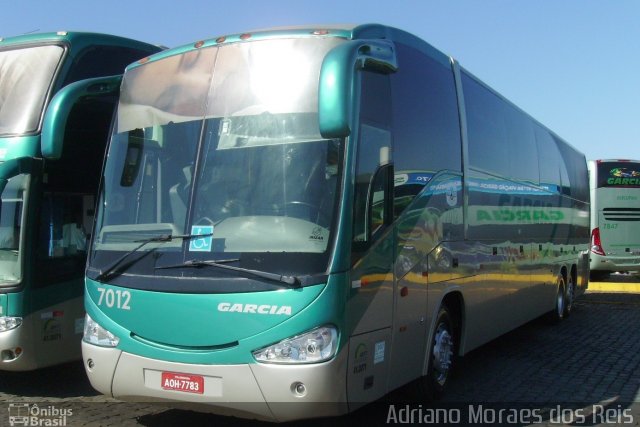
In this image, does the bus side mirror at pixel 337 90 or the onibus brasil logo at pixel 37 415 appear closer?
the bus side mirror at pixel 337 90

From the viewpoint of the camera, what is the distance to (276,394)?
4703 millimetres

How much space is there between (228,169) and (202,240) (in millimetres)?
584

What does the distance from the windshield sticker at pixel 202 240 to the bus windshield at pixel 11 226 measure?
9.07 ft

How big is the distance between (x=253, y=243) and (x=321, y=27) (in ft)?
6.12

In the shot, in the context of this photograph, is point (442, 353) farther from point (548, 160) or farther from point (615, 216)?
point (615, 216)

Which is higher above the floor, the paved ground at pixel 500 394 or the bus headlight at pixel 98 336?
the bus headlight at pixel 98 336

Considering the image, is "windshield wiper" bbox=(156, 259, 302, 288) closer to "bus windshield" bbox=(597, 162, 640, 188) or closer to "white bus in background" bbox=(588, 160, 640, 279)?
"white bus in background" bbox=(588, 160, 640, 279)

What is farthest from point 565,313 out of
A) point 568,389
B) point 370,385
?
point 370,385

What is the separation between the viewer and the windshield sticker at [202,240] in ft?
16.5

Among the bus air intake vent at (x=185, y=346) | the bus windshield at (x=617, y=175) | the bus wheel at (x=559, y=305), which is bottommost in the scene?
the bus wheel at (x=559, y=305)

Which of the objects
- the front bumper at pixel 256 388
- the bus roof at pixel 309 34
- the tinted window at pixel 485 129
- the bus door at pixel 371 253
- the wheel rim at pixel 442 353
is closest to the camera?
the front bumper at pixel 256 388

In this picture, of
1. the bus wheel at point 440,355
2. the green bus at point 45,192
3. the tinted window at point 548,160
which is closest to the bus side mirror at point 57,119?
the green bus at point 45,192

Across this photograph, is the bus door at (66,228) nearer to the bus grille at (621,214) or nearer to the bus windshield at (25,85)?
the bus windshield at (25,85)

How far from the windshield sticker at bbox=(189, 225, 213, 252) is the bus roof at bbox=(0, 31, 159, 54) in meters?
3.57
